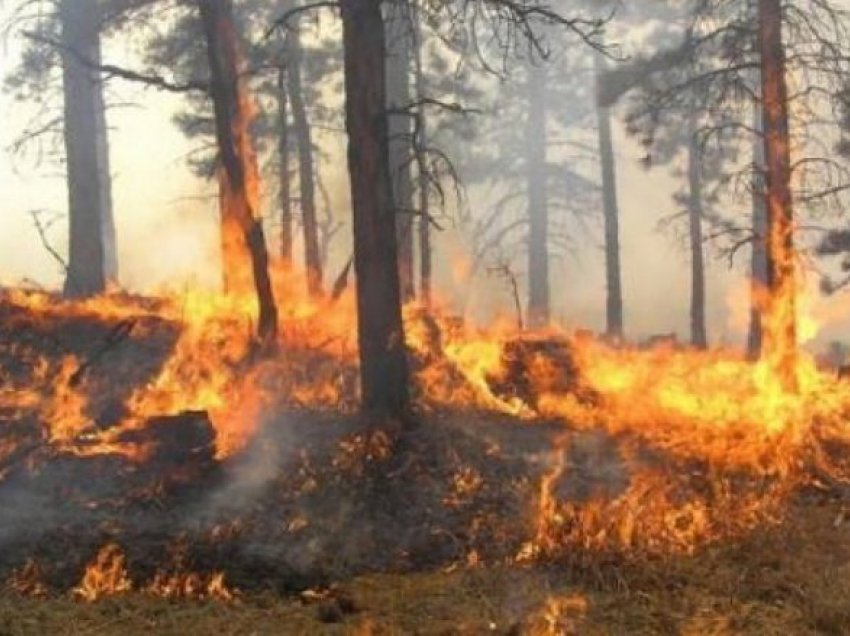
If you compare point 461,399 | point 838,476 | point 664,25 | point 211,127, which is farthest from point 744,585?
point 664,25

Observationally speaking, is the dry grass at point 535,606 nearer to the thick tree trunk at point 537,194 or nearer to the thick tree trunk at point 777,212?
the thick tree trunk at point 777,212

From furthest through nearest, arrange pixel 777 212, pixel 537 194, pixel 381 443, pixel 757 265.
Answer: pixel 537 194 → pixel 757 265 → pixel 777 212 → pixel 381 443

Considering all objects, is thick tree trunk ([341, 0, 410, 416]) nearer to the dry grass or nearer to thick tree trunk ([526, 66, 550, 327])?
the dry grass

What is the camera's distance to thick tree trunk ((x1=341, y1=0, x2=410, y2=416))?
35.3ft

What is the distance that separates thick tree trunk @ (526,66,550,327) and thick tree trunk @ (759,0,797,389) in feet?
50.6

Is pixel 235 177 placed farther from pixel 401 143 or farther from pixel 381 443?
pixel 401 143

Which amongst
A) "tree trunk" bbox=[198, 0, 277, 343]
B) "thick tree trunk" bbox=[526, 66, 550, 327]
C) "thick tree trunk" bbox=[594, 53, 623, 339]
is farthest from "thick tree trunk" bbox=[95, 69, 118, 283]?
"tree trunk" bbox=[198, 0, 277, 343]

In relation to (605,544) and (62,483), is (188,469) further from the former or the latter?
(605,544)

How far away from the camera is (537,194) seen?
31156mm

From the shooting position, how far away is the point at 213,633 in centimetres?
732

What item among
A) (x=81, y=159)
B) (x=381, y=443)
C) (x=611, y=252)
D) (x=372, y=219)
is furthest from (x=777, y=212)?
(x=611, y=252)

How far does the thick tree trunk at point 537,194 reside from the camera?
30.2 metres

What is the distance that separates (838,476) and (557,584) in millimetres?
4704

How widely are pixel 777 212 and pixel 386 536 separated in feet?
25.6
